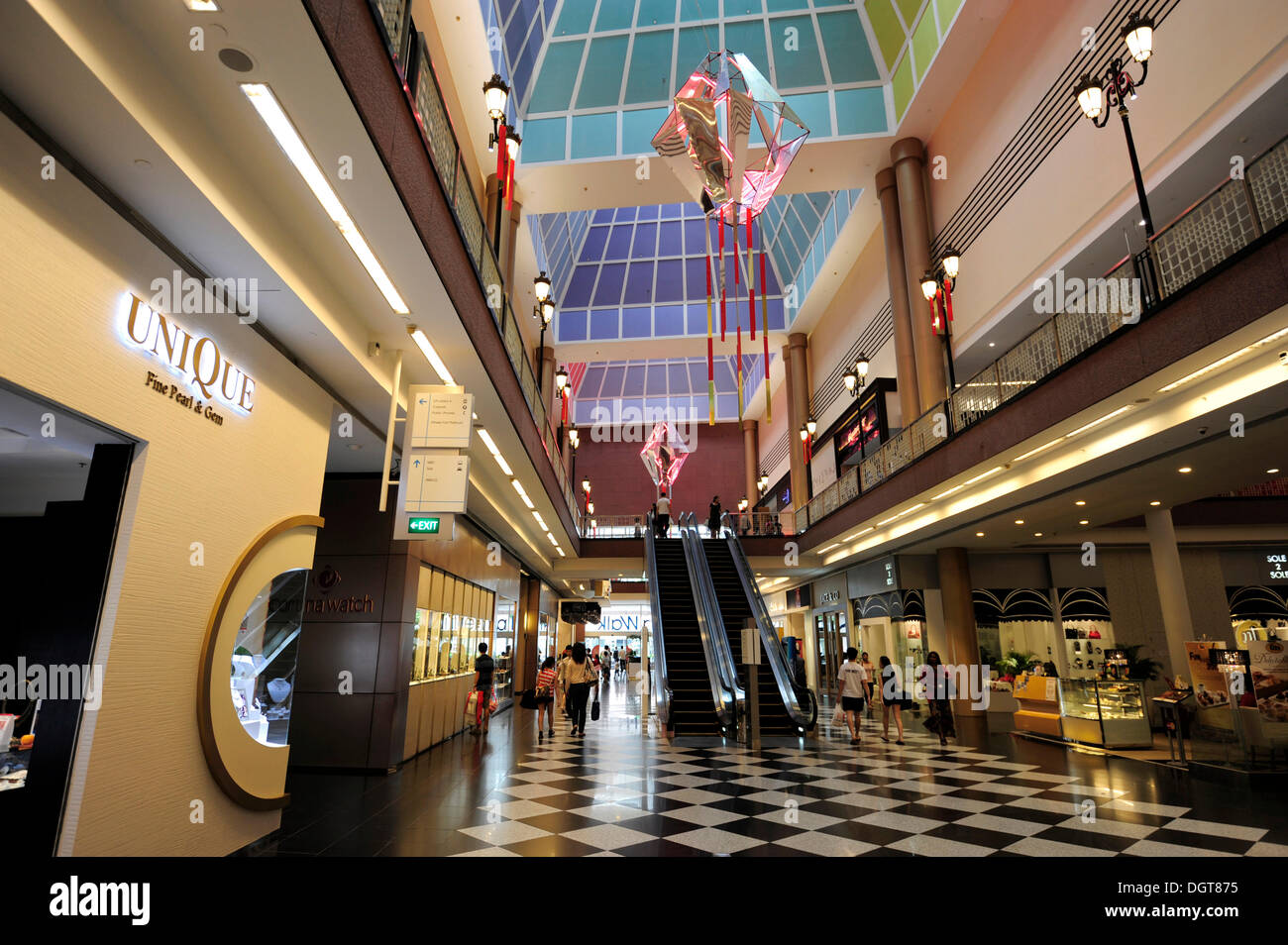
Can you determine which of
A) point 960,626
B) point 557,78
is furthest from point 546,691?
point 557,78

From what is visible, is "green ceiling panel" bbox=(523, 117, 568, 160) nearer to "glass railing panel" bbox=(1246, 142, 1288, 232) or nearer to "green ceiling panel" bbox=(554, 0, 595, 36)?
"green ceiling panel" bbox=(554, 0, 595, 36)

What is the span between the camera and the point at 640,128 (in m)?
16.8

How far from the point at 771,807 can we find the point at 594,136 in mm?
16348

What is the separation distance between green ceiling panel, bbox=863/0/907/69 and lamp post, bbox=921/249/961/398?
5813mm

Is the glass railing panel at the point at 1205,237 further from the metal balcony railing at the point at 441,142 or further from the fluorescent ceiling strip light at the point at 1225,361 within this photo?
the metal balcony railing at the point at 441,142

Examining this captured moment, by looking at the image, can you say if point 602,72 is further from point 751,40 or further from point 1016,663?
point 1016,663

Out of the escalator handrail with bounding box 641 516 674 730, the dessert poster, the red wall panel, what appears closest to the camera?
the dessert poster

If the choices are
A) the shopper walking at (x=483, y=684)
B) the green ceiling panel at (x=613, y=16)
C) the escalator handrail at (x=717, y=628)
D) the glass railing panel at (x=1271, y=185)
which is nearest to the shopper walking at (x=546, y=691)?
the shopper walking at (x=483, y=684)

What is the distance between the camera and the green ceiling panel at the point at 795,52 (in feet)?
54.7

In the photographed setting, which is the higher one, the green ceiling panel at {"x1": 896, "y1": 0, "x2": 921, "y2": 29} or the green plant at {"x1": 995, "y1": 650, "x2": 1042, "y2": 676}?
the green ceiling panel at {"x1": 896, "y1": 0, "x2": 921, "y2": 29}

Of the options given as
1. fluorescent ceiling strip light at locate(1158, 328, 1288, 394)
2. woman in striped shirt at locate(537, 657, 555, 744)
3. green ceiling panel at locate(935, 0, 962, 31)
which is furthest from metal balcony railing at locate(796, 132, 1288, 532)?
green ceiling panel at locate(935, 0, 962, 31)

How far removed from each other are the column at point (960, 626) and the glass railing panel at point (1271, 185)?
33.7 feet

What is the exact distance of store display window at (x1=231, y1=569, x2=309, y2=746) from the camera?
15.3ft
